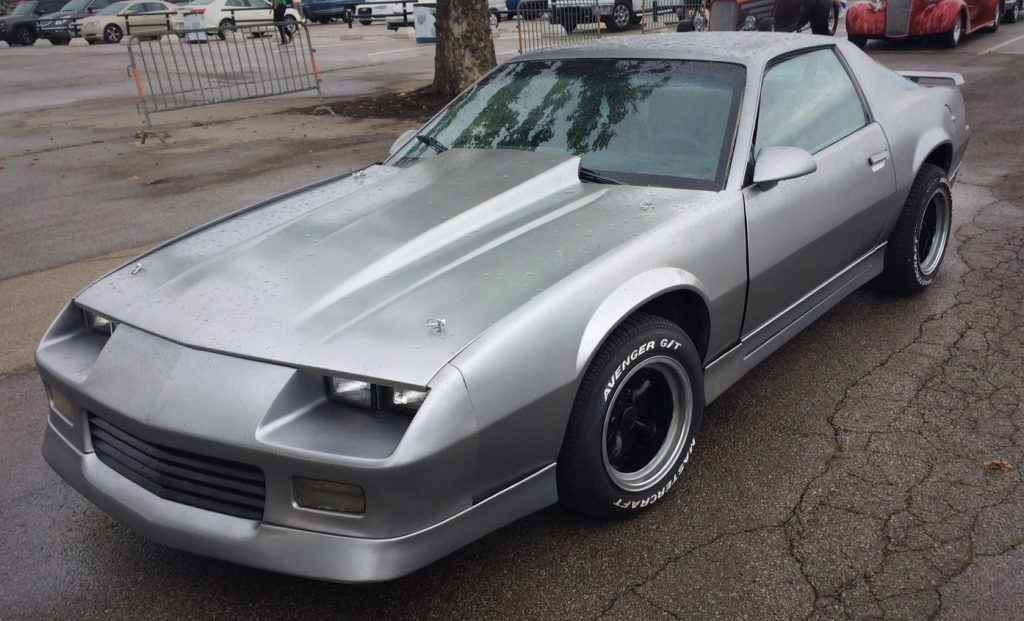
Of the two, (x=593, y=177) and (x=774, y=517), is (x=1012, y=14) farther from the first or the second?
(x=774, y=517)

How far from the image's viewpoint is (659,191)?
10.7 feet

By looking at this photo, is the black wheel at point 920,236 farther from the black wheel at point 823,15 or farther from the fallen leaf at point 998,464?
the black wheel at point 823,15

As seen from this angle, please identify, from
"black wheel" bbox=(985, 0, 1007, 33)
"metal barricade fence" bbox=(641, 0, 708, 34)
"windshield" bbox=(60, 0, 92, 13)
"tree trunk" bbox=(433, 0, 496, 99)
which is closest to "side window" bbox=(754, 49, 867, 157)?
"tree trunk" bbox=(433, 0, 496, 99)

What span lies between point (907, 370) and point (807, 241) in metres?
0.85

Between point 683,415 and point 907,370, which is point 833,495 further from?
point 907,370

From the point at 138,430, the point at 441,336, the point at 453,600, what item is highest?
the point at 441,336

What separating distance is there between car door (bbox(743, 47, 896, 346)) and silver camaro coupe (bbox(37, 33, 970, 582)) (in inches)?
0.6

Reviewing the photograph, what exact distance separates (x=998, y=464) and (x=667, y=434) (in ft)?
3.97

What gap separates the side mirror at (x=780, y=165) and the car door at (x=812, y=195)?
0.23 feet

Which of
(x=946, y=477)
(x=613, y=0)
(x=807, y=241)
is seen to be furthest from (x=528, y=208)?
(x=613, y=0)

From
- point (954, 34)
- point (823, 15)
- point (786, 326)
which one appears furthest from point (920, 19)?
point (786, 326)

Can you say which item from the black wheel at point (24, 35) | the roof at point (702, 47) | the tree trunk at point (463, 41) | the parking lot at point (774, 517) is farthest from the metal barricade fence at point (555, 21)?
the black wheel at point (24, 35)

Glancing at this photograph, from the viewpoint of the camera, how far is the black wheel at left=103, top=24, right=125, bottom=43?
29969 mm

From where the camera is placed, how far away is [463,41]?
446 inches
